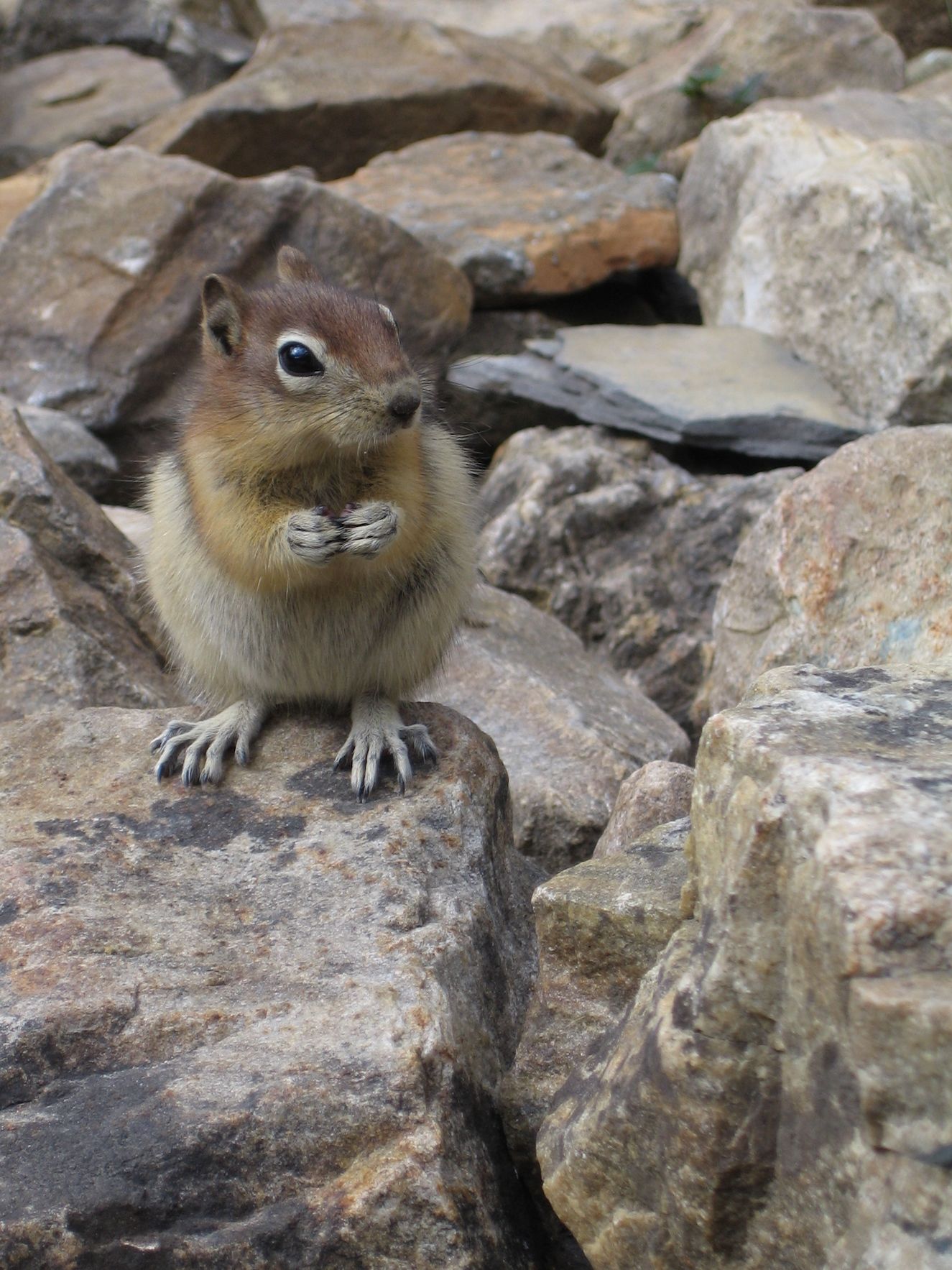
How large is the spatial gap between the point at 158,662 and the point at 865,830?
4.01 metres

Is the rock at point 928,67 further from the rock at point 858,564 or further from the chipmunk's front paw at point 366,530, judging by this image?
the chipmunk's front paw at point 366,530

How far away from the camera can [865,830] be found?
6.08 feet

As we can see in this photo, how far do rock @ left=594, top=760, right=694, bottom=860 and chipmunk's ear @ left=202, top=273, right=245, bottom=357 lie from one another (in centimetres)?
188

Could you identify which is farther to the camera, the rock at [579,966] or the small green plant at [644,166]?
the small green plant at [644,166]

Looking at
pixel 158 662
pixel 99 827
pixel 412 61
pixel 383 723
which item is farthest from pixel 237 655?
pixel 412 61

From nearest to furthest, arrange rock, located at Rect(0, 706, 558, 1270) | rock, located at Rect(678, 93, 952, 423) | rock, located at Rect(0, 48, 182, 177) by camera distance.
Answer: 1. rock, located at Rect(0, 706, 558, 1270)
2. rock, located at Rect(678, 93, 952, 423)
3. rock, located at Rect(0, 48, 182, 177)

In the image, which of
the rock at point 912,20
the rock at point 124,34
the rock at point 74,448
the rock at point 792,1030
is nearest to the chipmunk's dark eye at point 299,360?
the rock at point 792,1030

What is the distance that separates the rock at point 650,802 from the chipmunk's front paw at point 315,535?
1.09 m

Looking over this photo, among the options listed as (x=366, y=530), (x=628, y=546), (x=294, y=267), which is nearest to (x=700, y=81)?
(x=628, y=546)

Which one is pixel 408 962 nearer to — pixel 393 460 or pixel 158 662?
pixel 393 460

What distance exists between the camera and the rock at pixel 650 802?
3.48 m

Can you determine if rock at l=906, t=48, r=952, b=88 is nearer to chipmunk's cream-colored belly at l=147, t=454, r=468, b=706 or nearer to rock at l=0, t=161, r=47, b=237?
rock at l=0, t=161, r=47, b=237

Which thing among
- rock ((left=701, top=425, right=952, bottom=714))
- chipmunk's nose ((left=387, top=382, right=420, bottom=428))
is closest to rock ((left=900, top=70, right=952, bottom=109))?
rock ((left=701, top=425, right=952, bottom=714))

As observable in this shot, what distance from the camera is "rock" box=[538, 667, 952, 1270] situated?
1697 mm
